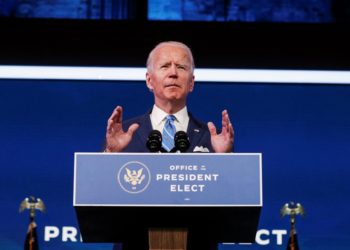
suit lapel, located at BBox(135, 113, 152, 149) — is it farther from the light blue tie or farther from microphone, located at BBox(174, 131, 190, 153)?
microphone, located at BBox(174, 131, 190, 153)

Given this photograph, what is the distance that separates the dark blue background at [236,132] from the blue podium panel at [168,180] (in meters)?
1.66

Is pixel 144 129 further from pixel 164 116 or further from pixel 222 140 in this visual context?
pixel 222 140

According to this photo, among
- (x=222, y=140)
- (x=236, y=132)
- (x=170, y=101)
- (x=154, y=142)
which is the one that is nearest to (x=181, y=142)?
(x=154, y=142)

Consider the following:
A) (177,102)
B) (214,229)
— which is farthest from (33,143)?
(214,229)

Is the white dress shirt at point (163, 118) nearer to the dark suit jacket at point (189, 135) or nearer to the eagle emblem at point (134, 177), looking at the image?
the dark suit jacket at point (189, 135)

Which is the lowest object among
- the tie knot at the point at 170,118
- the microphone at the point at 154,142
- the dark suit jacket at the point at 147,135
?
the microphone at the point at 154,142

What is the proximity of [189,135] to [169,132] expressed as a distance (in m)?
0.09

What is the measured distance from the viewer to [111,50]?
5.05 metres

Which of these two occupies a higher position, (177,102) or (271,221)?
(177,102)

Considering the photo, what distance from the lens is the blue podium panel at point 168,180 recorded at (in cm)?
304

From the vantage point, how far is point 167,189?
10.0 feet

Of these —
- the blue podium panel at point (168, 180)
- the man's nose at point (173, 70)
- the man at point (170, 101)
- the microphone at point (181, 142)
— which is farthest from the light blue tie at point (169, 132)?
the blue podium panel at point (168, 180)

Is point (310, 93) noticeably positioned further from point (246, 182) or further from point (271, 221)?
point (246, 182)

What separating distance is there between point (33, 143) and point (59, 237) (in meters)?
0.53
